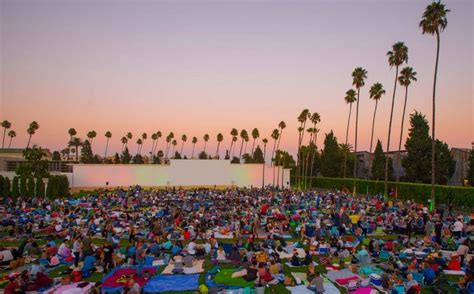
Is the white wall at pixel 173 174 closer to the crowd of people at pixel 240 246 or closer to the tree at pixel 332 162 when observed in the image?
the tree at pixel 332 162

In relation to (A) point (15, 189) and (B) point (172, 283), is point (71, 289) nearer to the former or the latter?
(B) point (172, 283)

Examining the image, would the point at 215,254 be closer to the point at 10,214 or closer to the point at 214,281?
the point at 214,281

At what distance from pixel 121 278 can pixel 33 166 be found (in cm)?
3995

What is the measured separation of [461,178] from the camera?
54.9 metres

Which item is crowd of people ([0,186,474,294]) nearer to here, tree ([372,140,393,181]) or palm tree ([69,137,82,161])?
tree ([372,140,393,181])

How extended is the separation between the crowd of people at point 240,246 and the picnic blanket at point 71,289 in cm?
39

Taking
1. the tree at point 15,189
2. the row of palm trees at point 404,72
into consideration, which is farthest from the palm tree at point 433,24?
the tree at point 15,189

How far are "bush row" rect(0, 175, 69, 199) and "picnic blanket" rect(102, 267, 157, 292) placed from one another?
111 feet

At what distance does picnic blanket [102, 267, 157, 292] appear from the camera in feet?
38.6

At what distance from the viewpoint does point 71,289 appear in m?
11.1

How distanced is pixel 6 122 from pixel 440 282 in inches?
4574

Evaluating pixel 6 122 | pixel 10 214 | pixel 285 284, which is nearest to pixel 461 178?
pixel 285 284

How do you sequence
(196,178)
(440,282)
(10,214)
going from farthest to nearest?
(196,178) < (10,214) < (440,282)

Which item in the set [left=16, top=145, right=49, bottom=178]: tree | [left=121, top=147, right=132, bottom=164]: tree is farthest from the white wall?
[left=121, top=147, right=132, bottom=164]: tree
